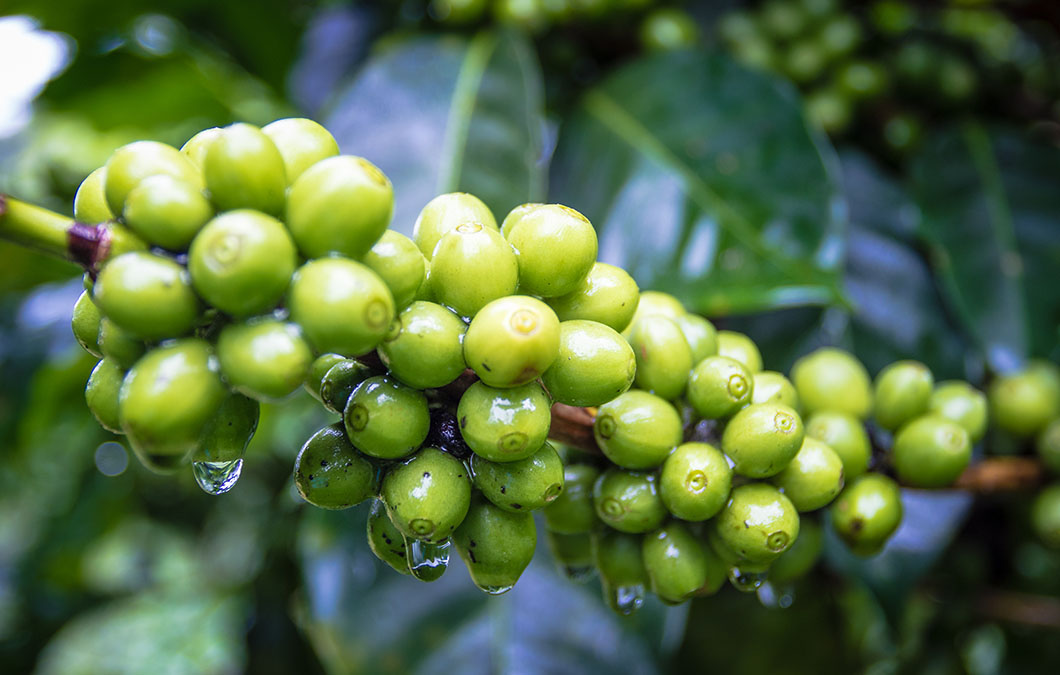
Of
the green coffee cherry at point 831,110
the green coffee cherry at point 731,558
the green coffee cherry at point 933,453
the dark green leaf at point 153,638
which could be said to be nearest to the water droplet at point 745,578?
the green coffee cherry at point 731,558

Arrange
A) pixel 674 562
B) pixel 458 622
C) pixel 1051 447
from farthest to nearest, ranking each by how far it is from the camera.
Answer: pixel 458 622 → pixel 1051 447 → pixel 674 562

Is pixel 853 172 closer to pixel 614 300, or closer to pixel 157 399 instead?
pixel 614 300

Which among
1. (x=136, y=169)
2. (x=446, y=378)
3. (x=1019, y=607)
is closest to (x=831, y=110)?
(x=1019, y=607)

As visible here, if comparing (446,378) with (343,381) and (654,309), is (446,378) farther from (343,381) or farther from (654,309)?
(654,309)

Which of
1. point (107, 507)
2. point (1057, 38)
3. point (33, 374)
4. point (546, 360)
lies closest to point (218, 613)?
point (107, 507)

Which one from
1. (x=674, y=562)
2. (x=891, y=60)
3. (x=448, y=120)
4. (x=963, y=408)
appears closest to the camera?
(x=674, y=562)

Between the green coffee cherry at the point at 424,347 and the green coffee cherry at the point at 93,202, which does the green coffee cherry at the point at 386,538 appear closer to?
the green coffee cherry at the point at 424,347
